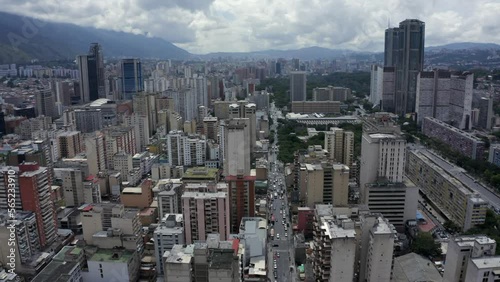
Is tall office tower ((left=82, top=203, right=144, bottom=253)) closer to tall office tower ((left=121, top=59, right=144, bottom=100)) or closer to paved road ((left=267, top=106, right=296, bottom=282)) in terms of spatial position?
paved road ((left=267, top=106, right=296, bottom=282))

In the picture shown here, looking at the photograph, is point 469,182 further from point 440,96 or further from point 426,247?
point 440,96

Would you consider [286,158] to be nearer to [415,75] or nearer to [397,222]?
[397,222]

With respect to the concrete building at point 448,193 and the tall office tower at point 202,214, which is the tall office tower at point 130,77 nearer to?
the concrete building at point 448,193

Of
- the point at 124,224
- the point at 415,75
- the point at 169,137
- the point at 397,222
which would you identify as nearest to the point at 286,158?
the point at 169,137

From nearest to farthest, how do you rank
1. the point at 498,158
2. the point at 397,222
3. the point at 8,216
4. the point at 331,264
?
the point at 331,264, the point at 8,216, the point at 397,222, the point at 498,158

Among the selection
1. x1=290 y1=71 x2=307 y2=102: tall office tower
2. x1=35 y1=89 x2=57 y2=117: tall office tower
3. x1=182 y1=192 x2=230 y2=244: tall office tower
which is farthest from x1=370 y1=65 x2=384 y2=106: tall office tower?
x1=182 y1=192 x2=230 y2=244: tall office tower

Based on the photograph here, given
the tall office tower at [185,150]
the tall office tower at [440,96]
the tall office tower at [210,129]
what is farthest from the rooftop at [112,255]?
the tall office tower at [440,96]
